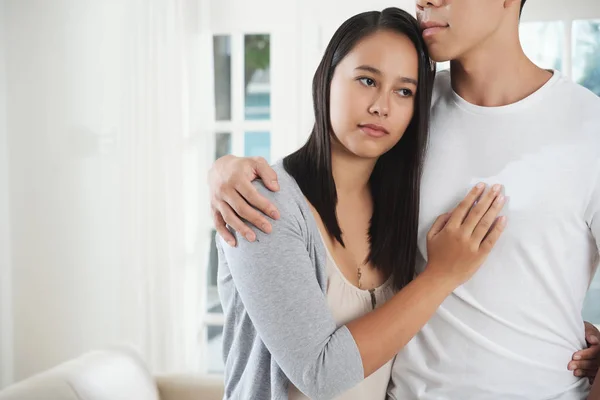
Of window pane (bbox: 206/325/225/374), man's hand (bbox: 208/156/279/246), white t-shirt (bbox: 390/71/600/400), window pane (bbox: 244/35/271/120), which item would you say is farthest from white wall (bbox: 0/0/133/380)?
white t-shirt (bbox: 390/71/600/400)

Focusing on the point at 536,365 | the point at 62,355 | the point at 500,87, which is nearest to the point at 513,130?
the point at 500,87

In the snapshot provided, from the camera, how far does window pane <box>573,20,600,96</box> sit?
316 centimetres

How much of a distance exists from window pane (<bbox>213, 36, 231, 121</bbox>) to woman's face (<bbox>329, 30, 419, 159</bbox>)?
2.19 meters

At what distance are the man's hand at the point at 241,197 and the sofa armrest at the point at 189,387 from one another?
45.4 inches

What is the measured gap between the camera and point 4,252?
365 cm

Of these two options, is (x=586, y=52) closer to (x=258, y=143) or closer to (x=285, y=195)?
(x=258, y=143)

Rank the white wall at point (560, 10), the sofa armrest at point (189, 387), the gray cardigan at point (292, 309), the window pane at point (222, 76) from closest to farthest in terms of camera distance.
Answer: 1. the gray cardigan at point (292, 309)
2. the sofa armrest at point (189, 387)
3. the white wall at point (560, 10)
4. the window pane at point (222, 76)

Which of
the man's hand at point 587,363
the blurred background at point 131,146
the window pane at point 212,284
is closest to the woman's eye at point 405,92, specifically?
the man's hand at point 587,363

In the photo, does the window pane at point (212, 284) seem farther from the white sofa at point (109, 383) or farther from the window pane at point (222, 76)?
the white sofa at point (109, 383)

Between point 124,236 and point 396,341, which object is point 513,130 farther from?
point 124,236

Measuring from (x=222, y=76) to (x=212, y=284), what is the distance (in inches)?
40.7

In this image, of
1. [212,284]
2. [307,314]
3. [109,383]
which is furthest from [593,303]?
[307,314]

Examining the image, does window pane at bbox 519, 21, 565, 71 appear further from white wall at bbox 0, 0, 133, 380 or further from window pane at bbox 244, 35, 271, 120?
white wall at bbox 0, 0, 133, 380

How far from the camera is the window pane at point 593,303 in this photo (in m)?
3.22
